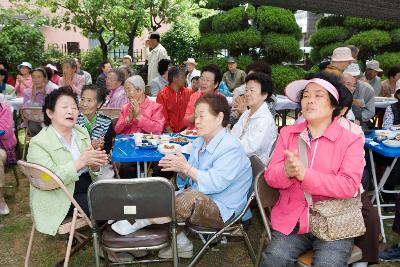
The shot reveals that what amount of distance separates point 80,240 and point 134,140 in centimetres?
110

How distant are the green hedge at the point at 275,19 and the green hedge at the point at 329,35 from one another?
0.81 m

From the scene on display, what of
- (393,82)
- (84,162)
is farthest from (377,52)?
(84,162)

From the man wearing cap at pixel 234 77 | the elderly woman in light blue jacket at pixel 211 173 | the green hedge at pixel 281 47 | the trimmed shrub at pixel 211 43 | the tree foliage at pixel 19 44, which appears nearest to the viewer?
the elderly woman in light blue jacket at pixel 211 173

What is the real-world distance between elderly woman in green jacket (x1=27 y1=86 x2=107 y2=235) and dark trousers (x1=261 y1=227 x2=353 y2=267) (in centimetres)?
140

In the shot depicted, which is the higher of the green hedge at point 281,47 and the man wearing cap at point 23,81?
the green hedge at point 281,47

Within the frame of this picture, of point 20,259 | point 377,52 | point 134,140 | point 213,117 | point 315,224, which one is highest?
point 377,52

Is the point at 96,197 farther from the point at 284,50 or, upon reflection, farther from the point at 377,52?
the point at 377,52

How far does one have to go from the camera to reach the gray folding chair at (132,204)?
97.8 inches

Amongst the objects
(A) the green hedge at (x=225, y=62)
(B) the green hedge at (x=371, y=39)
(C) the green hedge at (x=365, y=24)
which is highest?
(C) the green hedge at (x=365, y=24)

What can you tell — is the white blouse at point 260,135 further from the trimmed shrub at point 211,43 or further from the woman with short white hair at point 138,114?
the trimmed shrub at point 211,43

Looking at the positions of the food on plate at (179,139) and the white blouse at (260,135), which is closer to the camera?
the white blouse at (260,135)

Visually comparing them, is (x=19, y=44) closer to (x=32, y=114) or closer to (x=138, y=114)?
(x=32, y=114)

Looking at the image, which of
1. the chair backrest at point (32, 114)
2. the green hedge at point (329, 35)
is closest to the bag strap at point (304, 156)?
the chair backrest at point (32, 114)

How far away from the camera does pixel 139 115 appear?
15.4ft
